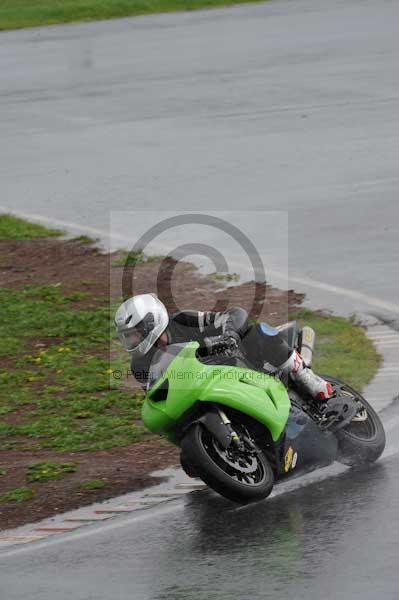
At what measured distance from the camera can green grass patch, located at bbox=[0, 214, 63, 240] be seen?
1642 cm

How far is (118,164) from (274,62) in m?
7.79

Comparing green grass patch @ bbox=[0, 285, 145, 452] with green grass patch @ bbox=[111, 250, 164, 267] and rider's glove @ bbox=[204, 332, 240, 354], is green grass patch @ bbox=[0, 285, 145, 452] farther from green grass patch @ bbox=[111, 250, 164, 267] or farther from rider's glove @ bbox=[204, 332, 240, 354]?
rider's glove @ bbox=[204, 332, 240, 354]

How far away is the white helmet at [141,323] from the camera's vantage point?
8.18 m

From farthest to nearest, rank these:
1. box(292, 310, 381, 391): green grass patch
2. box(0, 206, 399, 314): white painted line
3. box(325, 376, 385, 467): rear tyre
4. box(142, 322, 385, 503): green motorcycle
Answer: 1. box(0, 206, 399, 314): white painted line
2. box(292, 310, 381, 391): green grass patch
3. box(325, 376, 385, 467): rear tyre
4. box(142, 322, 385, 503): green motorcycle

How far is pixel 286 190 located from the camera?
17.3 meters

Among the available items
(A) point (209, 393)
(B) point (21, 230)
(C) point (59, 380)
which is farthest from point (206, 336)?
(B) point (21, 230)

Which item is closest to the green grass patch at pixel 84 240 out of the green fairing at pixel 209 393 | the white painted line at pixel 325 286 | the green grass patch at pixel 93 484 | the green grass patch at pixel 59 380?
the white painted line at pixel 325 286

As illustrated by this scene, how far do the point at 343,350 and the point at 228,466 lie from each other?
3822 mm

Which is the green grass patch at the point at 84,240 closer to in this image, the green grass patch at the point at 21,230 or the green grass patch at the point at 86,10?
the green grass patch at the point at 21,230

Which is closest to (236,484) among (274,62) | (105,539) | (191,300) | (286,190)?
(105,539)

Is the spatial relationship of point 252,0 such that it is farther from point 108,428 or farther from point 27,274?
point 108,428

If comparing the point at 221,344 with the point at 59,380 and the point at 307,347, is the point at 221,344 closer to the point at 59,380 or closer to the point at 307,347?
the point at 307,347

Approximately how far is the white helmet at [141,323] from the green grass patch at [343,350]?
2.77 meters


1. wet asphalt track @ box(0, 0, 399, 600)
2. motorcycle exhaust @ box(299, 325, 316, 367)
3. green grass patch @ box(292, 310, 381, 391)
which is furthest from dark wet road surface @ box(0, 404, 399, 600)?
green grass patch @ box(292, 310, 381, 391)
